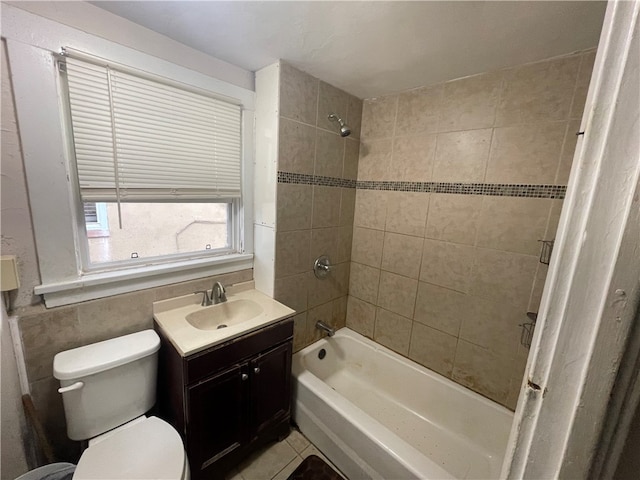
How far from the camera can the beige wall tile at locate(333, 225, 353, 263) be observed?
2.11 m

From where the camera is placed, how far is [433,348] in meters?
1.84

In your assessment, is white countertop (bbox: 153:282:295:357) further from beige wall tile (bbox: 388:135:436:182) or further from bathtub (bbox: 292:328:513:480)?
beige wall tile (bbox: 388:135:436:182)

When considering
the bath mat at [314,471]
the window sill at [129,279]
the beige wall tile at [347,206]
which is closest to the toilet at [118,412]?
the window sill at [129,279]

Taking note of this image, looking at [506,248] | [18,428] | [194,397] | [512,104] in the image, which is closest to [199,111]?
[194,397]

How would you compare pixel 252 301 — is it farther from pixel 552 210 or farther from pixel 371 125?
pixel 552 210

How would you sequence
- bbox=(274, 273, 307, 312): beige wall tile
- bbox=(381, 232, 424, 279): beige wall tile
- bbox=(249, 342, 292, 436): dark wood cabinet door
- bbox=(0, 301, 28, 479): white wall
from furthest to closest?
bbox=(381, 232, 424, 279): beige wall tile, bbox=(274, 273, 307, 312): beige wall tile, bbox=(249, 342, 292, 436): dark wood cabinet door, bbox=(0, 301, 28, 479): white wall

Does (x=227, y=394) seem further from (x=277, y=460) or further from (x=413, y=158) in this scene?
(x=413, y=158)

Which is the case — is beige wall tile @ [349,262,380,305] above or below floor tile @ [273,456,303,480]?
above

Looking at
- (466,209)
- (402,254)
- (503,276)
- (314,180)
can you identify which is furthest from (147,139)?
(503,276)

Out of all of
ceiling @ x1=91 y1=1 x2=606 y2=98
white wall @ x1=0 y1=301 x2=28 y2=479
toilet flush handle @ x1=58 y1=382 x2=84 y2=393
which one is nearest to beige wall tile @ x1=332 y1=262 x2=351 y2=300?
ceiling @ x1=91 y1=1 x2=606 y2=98

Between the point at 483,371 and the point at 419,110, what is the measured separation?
174 centimetres

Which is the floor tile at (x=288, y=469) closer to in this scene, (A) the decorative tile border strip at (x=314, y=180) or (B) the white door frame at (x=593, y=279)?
(B) the white door frame at (x=593, y=279)

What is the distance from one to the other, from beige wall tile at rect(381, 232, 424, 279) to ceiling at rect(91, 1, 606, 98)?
41.4 inches

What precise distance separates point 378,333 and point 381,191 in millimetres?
1145
